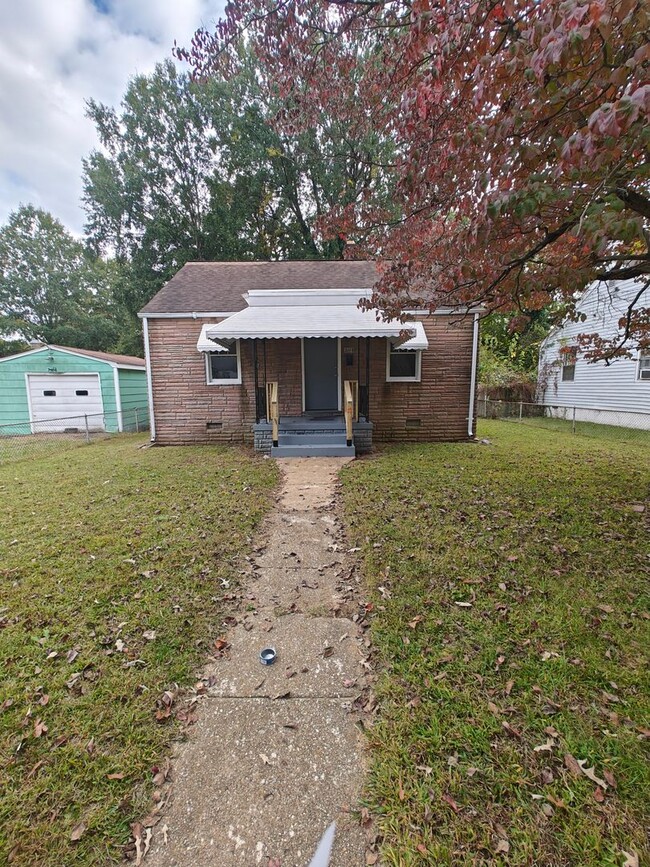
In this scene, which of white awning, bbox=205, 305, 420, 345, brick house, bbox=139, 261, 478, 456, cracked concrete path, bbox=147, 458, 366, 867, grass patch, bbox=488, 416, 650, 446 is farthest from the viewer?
grass patch, bbox=488, 416, 650, 446

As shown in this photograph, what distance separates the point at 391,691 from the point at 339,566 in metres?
1.69

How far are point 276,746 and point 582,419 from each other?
17.8 metres

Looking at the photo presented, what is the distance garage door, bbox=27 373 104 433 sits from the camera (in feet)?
50.1

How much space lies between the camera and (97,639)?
2893mm

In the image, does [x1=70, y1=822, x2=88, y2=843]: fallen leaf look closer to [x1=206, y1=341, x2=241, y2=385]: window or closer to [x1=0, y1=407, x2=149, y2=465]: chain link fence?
[x1=206, y1=341, x2=241, y2=385]: window

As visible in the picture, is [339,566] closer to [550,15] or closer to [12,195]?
[550,15]

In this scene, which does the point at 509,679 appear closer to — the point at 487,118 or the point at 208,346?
the point at 487,118

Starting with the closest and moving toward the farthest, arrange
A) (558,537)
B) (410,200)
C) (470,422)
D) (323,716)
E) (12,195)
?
(323,716), (558,537), (410,200), (470,422), (12,195)

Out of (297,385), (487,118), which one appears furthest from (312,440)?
(487,118)

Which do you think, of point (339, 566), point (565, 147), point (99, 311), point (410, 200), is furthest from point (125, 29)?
point (99, 311)

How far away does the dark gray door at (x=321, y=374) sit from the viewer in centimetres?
1058

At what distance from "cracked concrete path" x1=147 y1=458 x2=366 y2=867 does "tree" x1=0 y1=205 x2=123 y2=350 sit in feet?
99.1

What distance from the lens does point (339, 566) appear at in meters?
4.05

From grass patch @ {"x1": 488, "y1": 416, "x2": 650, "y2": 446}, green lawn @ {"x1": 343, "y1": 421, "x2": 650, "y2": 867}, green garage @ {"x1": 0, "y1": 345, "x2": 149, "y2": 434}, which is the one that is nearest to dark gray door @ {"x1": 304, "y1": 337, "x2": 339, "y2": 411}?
green lawn @ {"x1": 343, "y1": 421, "x2": 650, "y2": 867}
